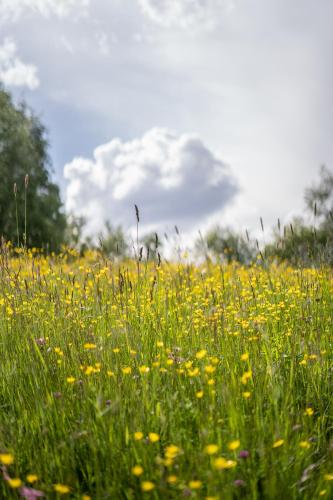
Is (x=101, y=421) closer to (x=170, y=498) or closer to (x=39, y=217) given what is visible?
(x=170, y=498)

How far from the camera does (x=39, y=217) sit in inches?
922

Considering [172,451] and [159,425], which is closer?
[172,451]

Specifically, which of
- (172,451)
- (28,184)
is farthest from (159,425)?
(28,184)

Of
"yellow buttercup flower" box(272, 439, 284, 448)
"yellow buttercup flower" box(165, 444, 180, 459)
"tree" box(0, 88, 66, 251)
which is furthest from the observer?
"tree" box(0, 88, 66, 251)

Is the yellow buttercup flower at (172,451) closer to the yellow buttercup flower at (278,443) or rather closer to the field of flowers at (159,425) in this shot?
the field of flowers at (159,425)

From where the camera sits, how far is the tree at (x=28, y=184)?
22203mm

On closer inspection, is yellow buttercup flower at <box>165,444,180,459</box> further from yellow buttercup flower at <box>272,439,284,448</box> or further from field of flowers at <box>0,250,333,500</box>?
yellow buttercup flower at <box>272,439,284,448</box>

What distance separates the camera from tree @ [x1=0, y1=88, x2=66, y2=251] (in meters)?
22.2

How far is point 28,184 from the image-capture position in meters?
23.7

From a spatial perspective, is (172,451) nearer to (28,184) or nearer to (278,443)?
(278,443)

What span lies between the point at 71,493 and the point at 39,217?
2185 centimetres

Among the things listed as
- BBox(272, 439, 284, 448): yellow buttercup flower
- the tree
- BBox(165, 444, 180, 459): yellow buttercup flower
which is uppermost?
the tree

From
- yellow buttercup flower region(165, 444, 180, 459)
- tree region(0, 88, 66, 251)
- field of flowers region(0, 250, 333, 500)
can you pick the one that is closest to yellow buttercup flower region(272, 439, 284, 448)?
field of flowers region(0, 250, 333, 500)

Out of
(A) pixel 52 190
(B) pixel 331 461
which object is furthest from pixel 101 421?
(A) pixel 52 190
